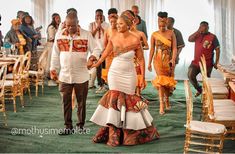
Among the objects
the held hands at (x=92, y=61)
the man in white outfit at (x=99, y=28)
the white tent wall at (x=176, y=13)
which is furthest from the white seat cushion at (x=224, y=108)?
the white tent wall at (x=176, y=13)

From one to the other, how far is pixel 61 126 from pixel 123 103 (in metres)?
1.34

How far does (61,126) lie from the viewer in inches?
252

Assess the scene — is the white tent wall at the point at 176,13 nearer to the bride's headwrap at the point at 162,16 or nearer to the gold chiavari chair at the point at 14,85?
the gold chiavari chair at the point at 14,85

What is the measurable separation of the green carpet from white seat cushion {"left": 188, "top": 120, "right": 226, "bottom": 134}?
0.63 metres

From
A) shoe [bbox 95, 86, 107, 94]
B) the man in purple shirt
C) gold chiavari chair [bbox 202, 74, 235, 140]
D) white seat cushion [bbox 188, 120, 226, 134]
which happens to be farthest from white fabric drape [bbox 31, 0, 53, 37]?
white seat cushion [bbox 188, 120, 226, 134]

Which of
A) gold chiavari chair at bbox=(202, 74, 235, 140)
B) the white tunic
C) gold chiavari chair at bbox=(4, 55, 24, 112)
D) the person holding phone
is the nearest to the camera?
gold chiavari chair at bbox=(202, 74, 235, 140)

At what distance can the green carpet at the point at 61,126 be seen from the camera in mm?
5355

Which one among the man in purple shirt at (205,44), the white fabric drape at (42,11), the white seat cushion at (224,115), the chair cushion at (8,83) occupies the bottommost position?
the white seat cushion at (224,115)

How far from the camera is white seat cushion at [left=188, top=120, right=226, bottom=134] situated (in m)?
4.67

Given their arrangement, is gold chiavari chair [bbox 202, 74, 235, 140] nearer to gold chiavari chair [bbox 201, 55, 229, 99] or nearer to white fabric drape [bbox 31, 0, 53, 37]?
gold chiavari chair [bbox 201, 55, 229, 99]

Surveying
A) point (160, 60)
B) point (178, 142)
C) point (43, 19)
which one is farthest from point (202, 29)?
point (43, 19)

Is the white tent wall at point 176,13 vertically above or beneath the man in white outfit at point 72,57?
above

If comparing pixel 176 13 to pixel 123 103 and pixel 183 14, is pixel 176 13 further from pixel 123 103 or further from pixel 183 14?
pixel 123 103

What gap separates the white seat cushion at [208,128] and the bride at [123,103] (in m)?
0.84
